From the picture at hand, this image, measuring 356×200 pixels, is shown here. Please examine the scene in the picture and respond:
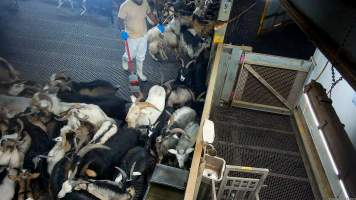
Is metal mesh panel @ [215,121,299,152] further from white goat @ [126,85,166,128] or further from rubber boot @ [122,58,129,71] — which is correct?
rubber boot @ [122,58,129,71]

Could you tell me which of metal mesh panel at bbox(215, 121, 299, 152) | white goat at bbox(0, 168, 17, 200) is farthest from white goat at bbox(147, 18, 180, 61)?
white goat at bbox(0, 168, 17, 200)

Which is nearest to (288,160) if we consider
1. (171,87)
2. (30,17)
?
(171,87)

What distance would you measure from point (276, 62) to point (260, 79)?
0.57 meters

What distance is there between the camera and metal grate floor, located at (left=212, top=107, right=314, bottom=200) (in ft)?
19.8

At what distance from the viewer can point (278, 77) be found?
7.29 meters

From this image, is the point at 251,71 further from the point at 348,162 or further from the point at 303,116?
the point at 348,162

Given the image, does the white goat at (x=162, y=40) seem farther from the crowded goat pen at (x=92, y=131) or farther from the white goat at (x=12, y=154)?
the white goat at (x=12, y=154)

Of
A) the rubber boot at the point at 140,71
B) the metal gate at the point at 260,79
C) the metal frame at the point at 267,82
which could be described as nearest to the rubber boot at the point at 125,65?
the rubber boot at the point at 140,71

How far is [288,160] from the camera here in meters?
6.62

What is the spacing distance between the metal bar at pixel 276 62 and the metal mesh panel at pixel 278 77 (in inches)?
5.0

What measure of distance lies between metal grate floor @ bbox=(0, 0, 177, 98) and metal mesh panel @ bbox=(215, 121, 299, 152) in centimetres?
248

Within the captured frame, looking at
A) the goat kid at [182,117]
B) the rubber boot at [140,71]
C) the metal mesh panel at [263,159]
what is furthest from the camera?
the rubber boot at [140,71]

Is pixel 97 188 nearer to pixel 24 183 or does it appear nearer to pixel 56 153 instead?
pixel 56 153

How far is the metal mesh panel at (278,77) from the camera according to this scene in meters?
7.20
